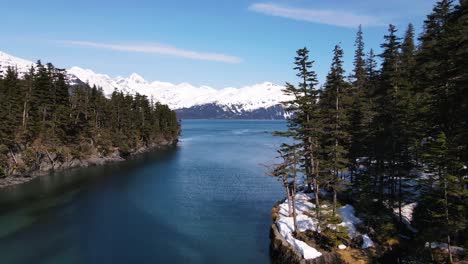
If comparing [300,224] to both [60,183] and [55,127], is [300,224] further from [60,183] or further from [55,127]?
[55,127]

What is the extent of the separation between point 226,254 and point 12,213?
3035 centimetres

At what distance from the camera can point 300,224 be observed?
33.3m

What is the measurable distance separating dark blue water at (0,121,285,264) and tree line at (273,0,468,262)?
34.7 feet

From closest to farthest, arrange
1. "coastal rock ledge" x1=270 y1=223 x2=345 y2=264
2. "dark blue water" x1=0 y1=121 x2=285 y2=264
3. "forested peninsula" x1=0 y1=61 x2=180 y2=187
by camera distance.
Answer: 1. "coastal rock ledge" x1=270 y1=223 x2=345 y2=264
2. "dark blue water" x1=0 y1=121 x2=285 y2=264
3. "forested peninsula" x1=0 y1=61 x2=180 y2=187

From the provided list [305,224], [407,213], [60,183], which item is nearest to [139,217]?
[305,224]

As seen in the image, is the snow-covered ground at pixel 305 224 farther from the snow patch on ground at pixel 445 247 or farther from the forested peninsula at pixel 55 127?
the forested peninsula at pixel 55 127

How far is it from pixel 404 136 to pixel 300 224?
42.0 feet

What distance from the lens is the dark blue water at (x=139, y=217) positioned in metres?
32.8

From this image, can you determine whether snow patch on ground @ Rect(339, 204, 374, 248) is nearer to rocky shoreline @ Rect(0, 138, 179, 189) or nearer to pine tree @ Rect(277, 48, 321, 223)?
pine tree @ Rect(277, 48, 321, 223)

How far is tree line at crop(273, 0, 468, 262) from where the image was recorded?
79.0ft

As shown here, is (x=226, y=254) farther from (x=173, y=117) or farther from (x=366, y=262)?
(x=173, y=117)

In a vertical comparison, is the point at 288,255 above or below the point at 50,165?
below

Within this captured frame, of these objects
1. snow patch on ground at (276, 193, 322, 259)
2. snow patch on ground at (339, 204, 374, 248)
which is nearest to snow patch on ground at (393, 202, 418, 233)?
snow patch on ground at (339, 204, 374, 248)

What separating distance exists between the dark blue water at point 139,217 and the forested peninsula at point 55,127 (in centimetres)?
511
